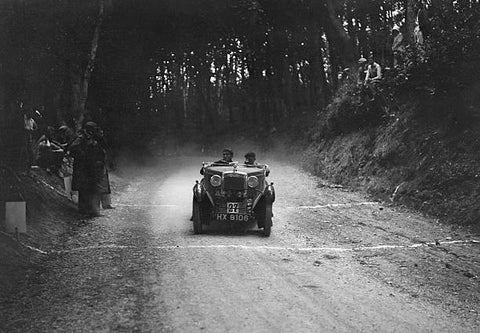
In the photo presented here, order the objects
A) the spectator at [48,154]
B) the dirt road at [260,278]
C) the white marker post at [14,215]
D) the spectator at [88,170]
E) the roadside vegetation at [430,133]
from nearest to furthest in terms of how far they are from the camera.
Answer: the dirt road at [260,278]
the white marker post at [14,215]
the roadside vegetation at [430,133]
the spectator at [88,170]
the spectator at [48,154]

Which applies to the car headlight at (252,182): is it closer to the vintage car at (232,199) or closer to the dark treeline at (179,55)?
the vintage car at (232,199)

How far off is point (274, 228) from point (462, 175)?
14.3ft

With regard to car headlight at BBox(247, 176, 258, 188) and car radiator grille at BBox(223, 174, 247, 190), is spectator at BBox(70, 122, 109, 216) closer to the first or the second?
car radiator grille at BBox(223, 174, 247, 190)

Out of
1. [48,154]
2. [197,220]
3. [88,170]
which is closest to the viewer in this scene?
[197,220]

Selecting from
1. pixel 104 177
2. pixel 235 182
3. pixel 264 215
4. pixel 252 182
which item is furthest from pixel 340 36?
pixel 264 215

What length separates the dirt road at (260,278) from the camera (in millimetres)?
5695

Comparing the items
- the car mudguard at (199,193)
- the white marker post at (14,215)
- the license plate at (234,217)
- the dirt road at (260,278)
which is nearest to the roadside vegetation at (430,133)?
the dirt road at (260,278)

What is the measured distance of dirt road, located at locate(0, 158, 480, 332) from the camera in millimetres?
5695

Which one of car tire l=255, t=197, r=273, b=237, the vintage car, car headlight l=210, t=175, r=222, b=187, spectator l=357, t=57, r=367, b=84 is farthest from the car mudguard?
spectator l=357, t=57, r=367, b=84

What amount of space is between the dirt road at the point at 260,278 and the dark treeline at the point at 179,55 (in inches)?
157

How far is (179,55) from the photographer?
3394 cm

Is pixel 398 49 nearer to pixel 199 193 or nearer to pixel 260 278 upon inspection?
pixel 199 193

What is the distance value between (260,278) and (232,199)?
137 inches

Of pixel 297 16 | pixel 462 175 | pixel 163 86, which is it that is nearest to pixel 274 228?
pixel 462 175
